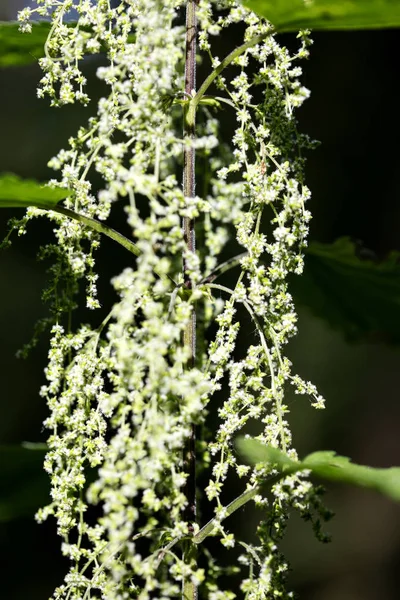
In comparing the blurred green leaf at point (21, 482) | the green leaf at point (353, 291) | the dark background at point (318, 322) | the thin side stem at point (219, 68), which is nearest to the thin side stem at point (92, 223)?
the thin side stem at point (219, 68)

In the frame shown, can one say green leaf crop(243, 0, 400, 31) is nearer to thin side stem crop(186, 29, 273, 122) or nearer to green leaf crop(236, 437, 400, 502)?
thin side stem crop(186, 29, 273, 122)

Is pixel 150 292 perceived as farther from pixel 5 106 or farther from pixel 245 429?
pixel 5 106

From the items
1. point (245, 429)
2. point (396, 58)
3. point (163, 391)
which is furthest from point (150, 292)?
point (396, 58)

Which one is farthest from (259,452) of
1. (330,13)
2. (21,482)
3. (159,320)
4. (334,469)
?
(21,482)

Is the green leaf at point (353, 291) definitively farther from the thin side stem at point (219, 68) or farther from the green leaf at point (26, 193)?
the green leaf at point (26, 193)

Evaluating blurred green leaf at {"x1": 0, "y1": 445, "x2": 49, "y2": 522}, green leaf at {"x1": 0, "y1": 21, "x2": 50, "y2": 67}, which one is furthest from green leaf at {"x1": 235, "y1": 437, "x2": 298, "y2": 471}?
green leaf at {"x1": 0, "y1": 21, "x2": 50, "y2": 67}
